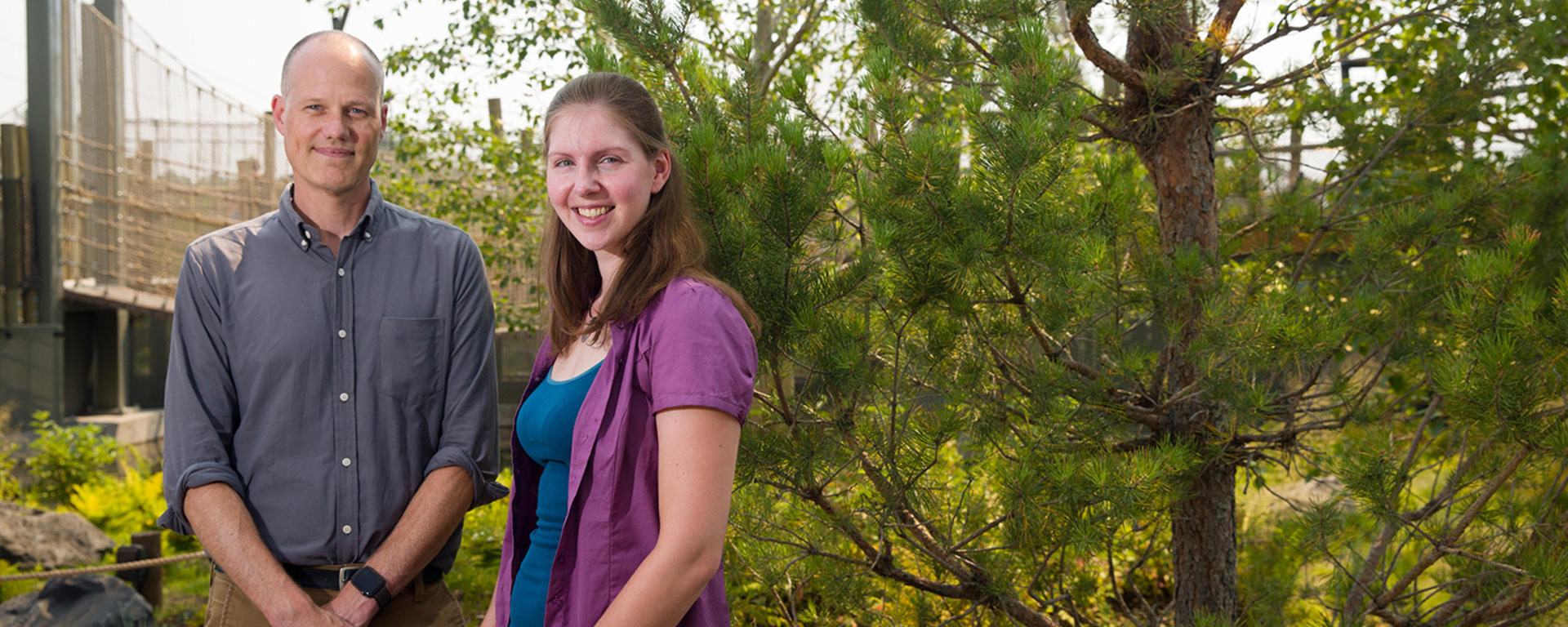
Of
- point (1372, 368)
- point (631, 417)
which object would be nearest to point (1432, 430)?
point (1372, 368)

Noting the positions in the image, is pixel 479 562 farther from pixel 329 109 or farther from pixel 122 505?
A: pixel 329 109

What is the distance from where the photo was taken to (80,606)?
4727mm

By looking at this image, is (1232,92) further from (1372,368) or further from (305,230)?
(305,230)

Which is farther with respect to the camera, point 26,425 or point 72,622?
point 26,425

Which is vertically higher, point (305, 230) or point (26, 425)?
point (305, 230)

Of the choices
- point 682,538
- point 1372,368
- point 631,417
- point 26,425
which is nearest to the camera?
point 682,538

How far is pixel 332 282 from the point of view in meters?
2.07

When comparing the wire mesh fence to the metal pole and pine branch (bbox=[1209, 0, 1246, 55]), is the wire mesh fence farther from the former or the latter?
pine branch (bbox=[1209, 0, 1246, 55])

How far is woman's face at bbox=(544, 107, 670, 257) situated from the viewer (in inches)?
62.6

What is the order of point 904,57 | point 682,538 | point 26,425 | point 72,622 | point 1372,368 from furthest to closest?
point 26,425
point 72,622
point 1372,368
point 904,57
point 682,538

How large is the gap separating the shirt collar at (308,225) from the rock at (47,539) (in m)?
5.19

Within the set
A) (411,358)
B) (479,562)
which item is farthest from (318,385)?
(479,562)

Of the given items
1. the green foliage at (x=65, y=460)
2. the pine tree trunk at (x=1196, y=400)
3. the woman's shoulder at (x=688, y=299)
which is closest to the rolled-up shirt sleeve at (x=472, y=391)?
the woman's shoulder at (x=688, y=299)

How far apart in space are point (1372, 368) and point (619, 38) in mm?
3105
